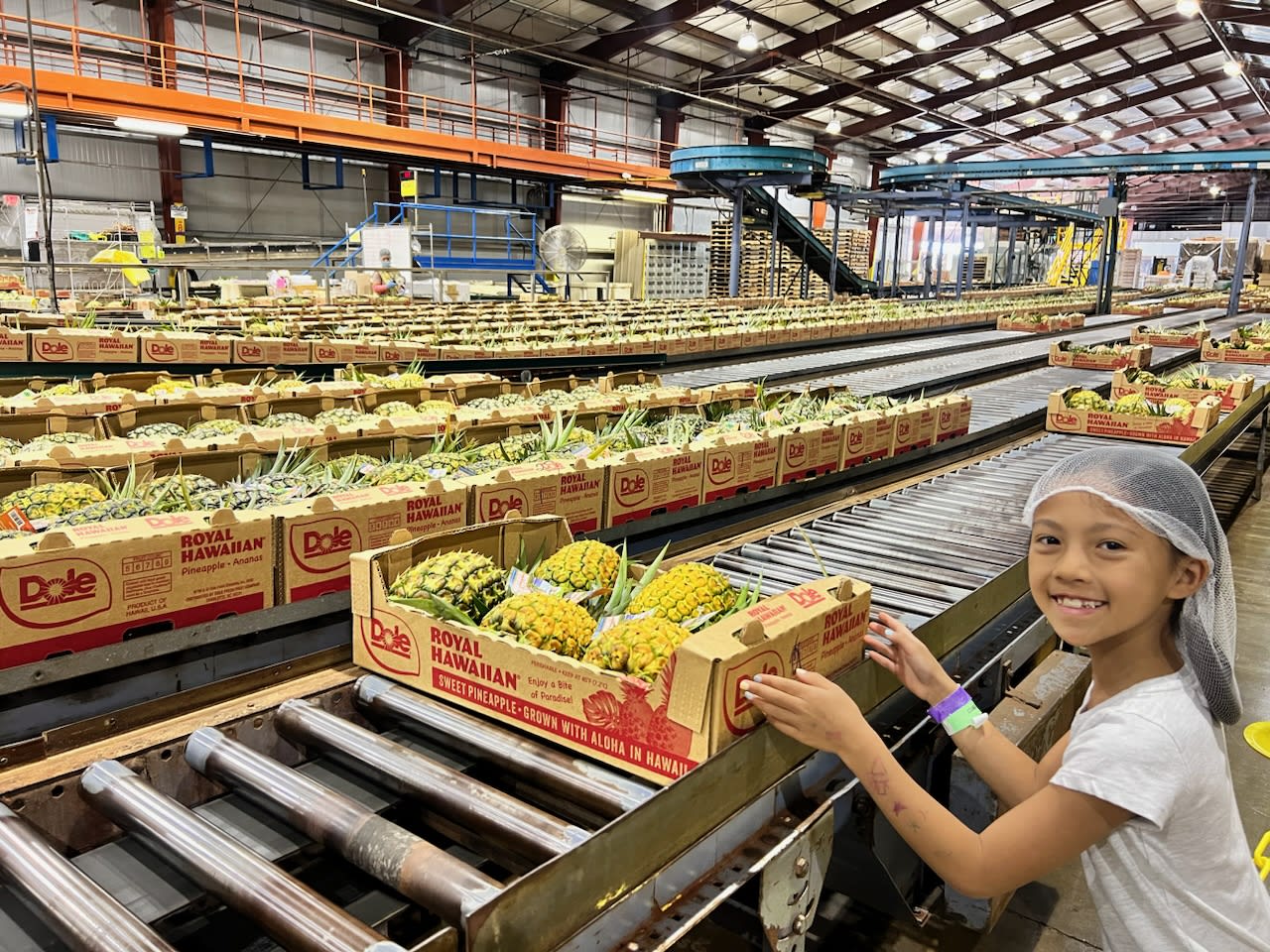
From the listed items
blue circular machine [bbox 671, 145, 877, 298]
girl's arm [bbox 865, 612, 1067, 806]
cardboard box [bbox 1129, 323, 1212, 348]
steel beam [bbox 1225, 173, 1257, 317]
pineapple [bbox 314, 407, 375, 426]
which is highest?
blue circular machine [bbox 671, 145, 877, 298]

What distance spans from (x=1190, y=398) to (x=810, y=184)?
9211 mm

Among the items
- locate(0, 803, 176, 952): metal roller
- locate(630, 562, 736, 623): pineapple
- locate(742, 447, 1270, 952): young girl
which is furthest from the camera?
locate(630, 562, 736, 623): pineapple

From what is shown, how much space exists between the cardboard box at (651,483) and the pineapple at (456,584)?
0.96 meters

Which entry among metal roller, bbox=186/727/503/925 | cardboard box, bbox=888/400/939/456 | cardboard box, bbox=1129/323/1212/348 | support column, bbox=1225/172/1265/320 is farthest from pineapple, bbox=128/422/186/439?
support column, bbox=1225/172/1265/320

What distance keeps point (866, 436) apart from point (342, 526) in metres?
2.59

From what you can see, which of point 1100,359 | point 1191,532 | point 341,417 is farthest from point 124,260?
point 1191,532

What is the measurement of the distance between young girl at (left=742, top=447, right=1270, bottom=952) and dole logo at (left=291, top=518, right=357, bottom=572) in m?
1.10

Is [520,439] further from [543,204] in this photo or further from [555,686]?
[543,204]

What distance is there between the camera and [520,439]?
124 inches

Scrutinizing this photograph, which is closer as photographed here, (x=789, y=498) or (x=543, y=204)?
(x=789, y=498)

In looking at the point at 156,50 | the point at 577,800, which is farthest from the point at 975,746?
the point at 156,50

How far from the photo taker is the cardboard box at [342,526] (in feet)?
6.56

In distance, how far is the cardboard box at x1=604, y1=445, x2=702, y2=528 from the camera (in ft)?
9.04

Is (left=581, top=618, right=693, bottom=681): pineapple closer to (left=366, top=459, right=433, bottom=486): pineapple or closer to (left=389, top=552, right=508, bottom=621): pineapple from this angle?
(left=389, top=552, right=508, bottom=621): pineapple
